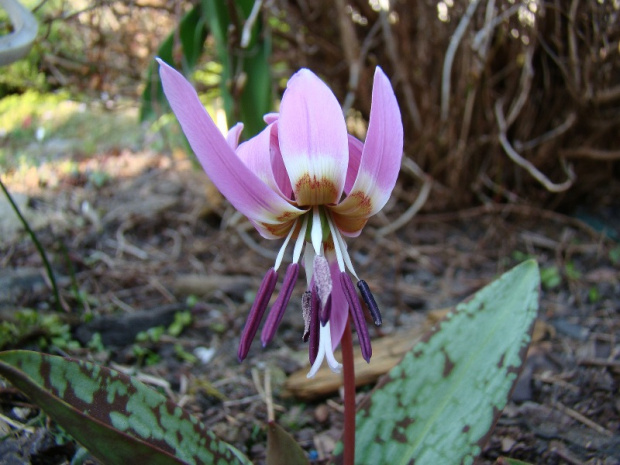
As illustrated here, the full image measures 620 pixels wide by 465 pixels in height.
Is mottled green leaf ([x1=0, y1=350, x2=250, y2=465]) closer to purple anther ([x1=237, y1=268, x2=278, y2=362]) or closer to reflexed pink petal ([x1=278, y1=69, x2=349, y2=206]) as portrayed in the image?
purple anther ([x1=237, y1=268, x2=278, y2=362])

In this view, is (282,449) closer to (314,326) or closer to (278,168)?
(314,326)

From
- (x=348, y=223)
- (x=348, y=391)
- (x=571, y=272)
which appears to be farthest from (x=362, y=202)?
(x=571, y=272)

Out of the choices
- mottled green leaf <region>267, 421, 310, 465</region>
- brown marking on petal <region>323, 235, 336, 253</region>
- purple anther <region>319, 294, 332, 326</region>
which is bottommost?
mottled green leaf <region>267, 421, 310, 465</region>

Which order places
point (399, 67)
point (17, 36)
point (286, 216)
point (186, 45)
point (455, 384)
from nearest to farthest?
point (286, 216) < point (455, 384) < point (17, 36) < point (186, 45) < point (399, 67)

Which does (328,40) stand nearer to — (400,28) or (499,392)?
(400,28)

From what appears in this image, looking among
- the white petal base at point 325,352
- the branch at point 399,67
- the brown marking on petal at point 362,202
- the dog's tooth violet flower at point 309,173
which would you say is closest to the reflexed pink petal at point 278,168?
the dog's tooth violet flower at point 309,173

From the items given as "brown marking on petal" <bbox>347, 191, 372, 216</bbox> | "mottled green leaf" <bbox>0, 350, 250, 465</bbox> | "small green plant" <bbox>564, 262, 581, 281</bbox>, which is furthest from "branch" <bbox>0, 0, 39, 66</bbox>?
"small green plant" <bbox>564, 262, 581, 281</bbox>
